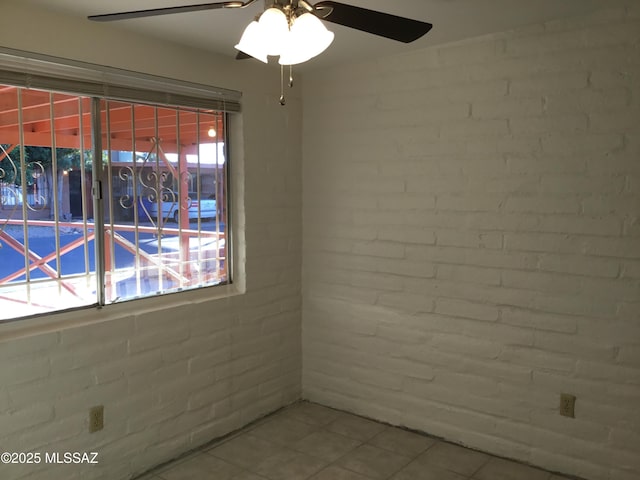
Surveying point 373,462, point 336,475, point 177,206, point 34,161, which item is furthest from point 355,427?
point 34,161

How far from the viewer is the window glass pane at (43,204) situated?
2357 millimetres

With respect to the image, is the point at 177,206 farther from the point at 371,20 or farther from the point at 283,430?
the point at 371,20

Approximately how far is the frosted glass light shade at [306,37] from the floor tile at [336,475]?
2030mm

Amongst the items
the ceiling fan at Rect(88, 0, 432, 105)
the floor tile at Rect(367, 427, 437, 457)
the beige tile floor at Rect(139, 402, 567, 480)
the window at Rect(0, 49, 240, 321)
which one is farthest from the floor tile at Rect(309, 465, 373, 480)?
the ceiling fan at Rect(88, 0, 432, 105)

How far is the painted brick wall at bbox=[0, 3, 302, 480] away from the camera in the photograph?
2.26 metres

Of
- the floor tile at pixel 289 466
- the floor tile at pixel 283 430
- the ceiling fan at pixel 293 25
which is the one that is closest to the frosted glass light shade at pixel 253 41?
the ceiling fan at pixel 293 25

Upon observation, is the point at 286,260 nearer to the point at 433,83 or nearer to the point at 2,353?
the point at 433,83

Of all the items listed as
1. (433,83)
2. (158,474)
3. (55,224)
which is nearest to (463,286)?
(433,83)

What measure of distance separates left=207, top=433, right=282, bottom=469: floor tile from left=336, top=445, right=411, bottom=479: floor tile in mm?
395

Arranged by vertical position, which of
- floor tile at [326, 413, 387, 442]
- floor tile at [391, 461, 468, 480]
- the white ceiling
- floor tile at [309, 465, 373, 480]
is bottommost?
floor tile at [309, 465, 373, 480]

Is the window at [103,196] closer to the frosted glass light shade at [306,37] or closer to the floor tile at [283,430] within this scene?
the floor tile at [283,430]

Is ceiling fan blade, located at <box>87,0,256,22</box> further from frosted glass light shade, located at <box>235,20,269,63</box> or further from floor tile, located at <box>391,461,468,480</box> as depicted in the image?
floor tile, located at <box>391,461,468,480</box>

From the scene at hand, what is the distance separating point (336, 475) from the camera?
8.70ft

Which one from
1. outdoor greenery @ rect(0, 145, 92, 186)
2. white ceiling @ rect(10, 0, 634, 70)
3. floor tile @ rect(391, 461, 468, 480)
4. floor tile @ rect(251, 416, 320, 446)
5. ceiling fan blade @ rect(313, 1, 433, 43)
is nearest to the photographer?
ceiling fan blade @ rect(313, 1, 433, 43)
